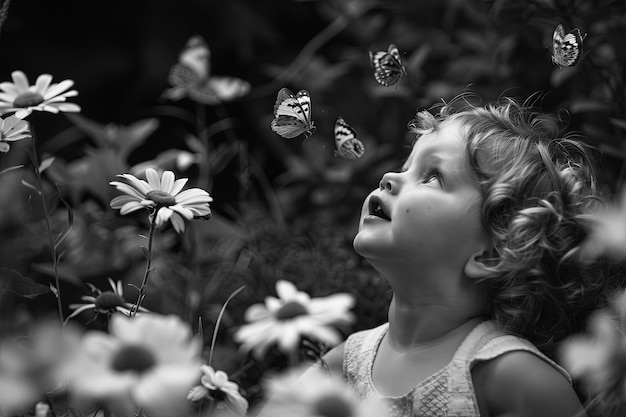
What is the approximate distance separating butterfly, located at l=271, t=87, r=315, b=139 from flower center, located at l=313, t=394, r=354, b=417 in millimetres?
357

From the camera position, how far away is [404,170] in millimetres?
906

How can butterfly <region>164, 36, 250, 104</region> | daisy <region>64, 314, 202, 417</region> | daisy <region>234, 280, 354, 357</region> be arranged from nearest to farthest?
daisy <region>64, 314, 202, 417</region> < daisy <region>234, 280, 354, 357</region> < butterfly <region>164, 36, 250, 104</region>

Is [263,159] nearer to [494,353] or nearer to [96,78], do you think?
[96,78]

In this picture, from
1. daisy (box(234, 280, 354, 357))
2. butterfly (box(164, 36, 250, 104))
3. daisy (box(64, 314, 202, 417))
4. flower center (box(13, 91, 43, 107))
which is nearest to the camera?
daisy (box(64, 314, 202, 417))

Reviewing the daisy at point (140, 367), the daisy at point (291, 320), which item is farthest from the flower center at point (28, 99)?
the daisy at point (140, 367)

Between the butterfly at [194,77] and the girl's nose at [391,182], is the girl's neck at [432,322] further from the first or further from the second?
the butterfly at [194,77]

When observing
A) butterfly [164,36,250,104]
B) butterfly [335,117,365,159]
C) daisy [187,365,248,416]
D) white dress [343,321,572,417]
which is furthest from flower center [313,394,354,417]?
butterfly [164,36,250,104]

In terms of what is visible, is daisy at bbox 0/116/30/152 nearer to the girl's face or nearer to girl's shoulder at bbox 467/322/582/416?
the girl's face

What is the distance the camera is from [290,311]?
2.45 feet

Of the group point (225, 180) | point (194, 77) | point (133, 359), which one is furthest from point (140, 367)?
point (225, 180)

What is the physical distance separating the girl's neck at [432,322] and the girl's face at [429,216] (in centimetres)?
5

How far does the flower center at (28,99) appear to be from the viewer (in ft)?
2.64

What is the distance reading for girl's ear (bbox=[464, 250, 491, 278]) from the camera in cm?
82

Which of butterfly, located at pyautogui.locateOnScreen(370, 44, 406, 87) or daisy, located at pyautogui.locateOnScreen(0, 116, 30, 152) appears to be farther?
butterfly, located at pyautogui.locateOnScreen(370, 44, 406, 87)
